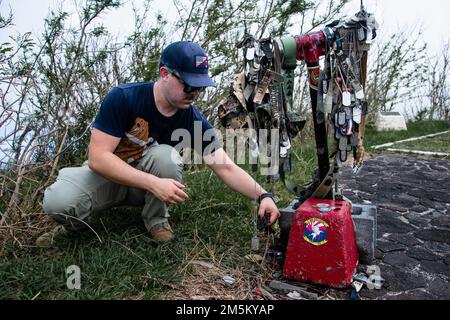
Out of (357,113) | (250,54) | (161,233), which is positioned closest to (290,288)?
(161,233)

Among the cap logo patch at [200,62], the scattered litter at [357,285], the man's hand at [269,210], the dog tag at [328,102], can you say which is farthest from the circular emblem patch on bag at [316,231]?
the cap logo patch at [200,62]

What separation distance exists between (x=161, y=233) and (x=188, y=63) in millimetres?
1068

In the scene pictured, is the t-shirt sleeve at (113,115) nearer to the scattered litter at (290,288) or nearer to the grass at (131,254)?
the grass at (131,254)

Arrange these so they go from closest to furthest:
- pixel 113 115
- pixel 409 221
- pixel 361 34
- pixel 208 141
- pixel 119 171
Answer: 1. pixel 361 34
2. pixel 119 171
3. pixel 113 115
4. pixel 208 141
5. pixel 409 221

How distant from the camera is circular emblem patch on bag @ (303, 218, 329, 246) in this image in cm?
214

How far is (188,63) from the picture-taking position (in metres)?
2.37

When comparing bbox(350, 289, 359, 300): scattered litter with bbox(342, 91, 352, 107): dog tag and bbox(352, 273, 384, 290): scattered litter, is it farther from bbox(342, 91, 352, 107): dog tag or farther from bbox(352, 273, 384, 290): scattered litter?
bbox(342, 91, 352, 107): dog tag

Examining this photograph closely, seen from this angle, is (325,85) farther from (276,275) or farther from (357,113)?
(276,275)

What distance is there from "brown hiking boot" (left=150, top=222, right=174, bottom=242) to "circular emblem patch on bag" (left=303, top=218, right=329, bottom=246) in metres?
0.92

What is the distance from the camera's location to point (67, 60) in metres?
3.87

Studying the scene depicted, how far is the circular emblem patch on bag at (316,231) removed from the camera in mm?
2141

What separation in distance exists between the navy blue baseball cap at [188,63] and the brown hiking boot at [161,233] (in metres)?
0.94
